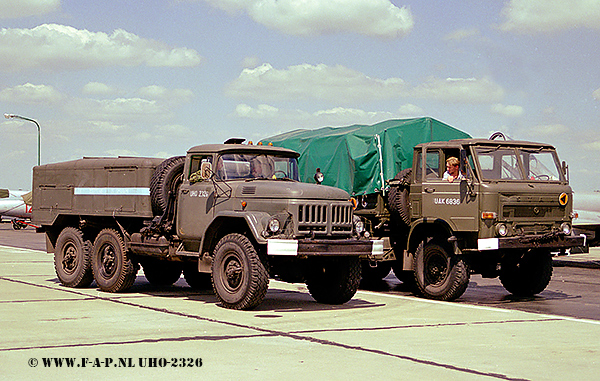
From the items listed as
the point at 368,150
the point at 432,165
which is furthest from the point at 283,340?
the point at 368,150

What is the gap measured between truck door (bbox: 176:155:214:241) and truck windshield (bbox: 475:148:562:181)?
4507 millimetres

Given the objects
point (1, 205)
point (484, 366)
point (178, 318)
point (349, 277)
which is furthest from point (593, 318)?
→ point (1, 205)

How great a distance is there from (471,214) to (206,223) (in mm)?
4303

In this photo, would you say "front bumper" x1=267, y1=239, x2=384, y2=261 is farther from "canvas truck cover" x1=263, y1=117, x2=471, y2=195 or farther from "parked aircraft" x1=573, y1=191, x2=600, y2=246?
"parked aircraft" x1=573, y1=191, x2=600, y2=246

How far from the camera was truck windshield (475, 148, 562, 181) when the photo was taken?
14.4 metres

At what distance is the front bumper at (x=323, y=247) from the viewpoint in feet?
39.1

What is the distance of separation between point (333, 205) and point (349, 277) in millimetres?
1357


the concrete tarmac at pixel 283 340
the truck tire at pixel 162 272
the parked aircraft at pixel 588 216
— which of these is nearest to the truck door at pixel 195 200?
the concrete tarmac at pixel 283 340

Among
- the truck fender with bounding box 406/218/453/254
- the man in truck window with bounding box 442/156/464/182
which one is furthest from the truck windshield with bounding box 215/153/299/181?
the man in truck window with bounding box 442/156/464/182

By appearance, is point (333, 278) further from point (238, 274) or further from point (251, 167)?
point (251, 167)

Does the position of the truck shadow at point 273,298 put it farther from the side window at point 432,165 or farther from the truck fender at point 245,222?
the side window at point 432,165

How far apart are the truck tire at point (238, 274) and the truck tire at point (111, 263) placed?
2.59 m

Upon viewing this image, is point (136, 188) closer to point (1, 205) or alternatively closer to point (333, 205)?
point (333, 205)

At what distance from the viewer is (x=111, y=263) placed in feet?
50.0
